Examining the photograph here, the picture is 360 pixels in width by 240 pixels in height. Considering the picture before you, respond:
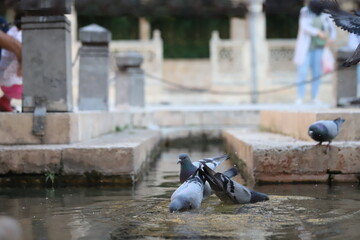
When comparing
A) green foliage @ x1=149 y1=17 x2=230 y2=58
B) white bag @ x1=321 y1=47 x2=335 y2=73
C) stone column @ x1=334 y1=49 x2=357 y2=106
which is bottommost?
stone column @ x1=334 y1=49 x2=357 y2=106

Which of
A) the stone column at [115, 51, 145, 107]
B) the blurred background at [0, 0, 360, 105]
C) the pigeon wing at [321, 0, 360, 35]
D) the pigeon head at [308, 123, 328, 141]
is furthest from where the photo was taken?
the stone column at [115, 51, 145, 107]

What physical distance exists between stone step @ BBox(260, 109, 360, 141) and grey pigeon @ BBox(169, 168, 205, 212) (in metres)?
2.65

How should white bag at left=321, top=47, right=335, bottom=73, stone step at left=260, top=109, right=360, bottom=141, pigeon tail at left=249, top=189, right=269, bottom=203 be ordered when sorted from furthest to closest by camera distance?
1. white bag at left=321, top=47, right=335, bottom=73
2. stone step at left=260, top=109, right=360, bottom=141
3. pigeon tail at left=249, top=189, right=269, bottom=203

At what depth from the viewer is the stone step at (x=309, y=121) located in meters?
7.15

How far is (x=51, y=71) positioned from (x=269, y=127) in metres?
4.38

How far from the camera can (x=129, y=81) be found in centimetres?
1437

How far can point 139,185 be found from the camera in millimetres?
6707

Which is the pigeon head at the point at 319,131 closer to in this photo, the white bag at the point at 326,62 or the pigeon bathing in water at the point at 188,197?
the pigeon bathing in water at the point at 188,197

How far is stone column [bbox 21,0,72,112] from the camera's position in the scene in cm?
704

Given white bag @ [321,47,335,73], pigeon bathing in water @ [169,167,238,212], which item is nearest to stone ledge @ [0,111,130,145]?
pigeon bathing in water @ [169,167,238,212]

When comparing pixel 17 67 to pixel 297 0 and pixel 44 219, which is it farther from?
pixel 297 0

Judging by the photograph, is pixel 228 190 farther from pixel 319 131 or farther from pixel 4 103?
pixel 4 103

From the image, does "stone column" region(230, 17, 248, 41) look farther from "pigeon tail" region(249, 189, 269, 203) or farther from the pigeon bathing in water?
the pigeon bathing in water

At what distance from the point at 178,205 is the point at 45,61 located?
298 cm
